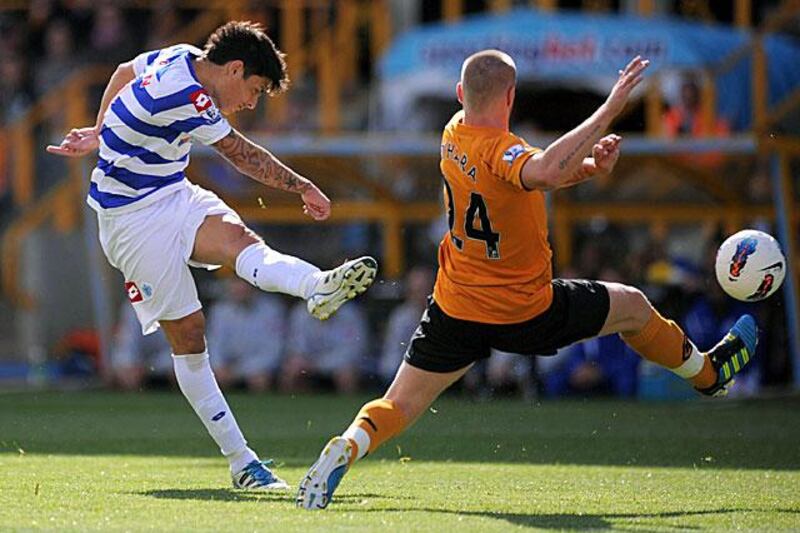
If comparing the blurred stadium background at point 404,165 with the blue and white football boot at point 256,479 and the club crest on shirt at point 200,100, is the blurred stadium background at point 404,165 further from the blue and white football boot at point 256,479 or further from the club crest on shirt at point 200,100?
the club crest on shirt at point 200,100

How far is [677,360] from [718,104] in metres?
9.52

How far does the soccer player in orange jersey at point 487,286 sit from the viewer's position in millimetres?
7645

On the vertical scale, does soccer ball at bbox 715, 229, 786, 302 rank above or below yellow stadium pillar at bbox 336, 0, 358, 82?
above

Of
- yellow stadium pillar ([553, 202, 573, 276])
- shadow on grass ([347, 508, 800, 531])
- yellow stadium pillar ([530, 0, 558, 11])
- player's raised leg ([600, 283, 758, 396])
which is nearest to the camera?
shadow on grass ([347, 508, 800, 531])

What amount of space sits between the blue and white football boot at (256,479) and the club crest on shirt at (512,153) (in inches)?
80.3

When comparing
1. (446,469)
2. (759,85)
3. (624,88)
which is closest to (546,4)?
(759,85)

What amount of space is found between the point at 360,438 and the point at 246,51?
204cm

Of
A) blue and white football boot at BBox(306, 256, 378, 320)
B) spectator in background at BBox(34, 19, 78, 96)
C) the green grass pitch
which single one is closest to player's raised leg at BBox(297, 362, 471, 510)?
the green grass pitch

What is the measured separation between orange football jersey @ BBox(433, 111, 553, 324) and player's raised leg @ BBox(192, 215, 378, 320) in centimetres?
43

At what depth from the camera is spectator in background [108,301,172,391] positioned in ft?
61.1

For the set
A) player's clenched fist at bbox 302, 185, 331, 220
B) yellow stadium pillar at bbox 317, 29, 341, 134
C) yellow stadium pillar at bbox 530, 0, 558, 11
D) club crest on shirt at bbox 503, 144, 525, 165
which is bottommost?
yellow stadium pillar at bbox 317, 29, 341, 134

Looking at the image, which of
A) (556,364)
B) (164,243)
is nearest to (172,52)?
(164,243)

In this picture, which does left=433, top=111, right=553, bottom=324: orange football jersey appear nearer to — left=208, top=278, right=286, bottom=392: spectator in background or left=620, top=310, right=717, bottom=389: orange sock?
left=620, top=310, right=717, bottom=389: orange sock

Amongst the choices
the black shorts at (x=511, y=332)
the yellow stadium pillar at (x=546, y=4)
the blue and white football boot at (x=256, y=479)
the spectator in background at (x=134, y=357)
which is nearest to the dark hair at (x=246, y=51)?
the black shorts at (x=511, y=332)
